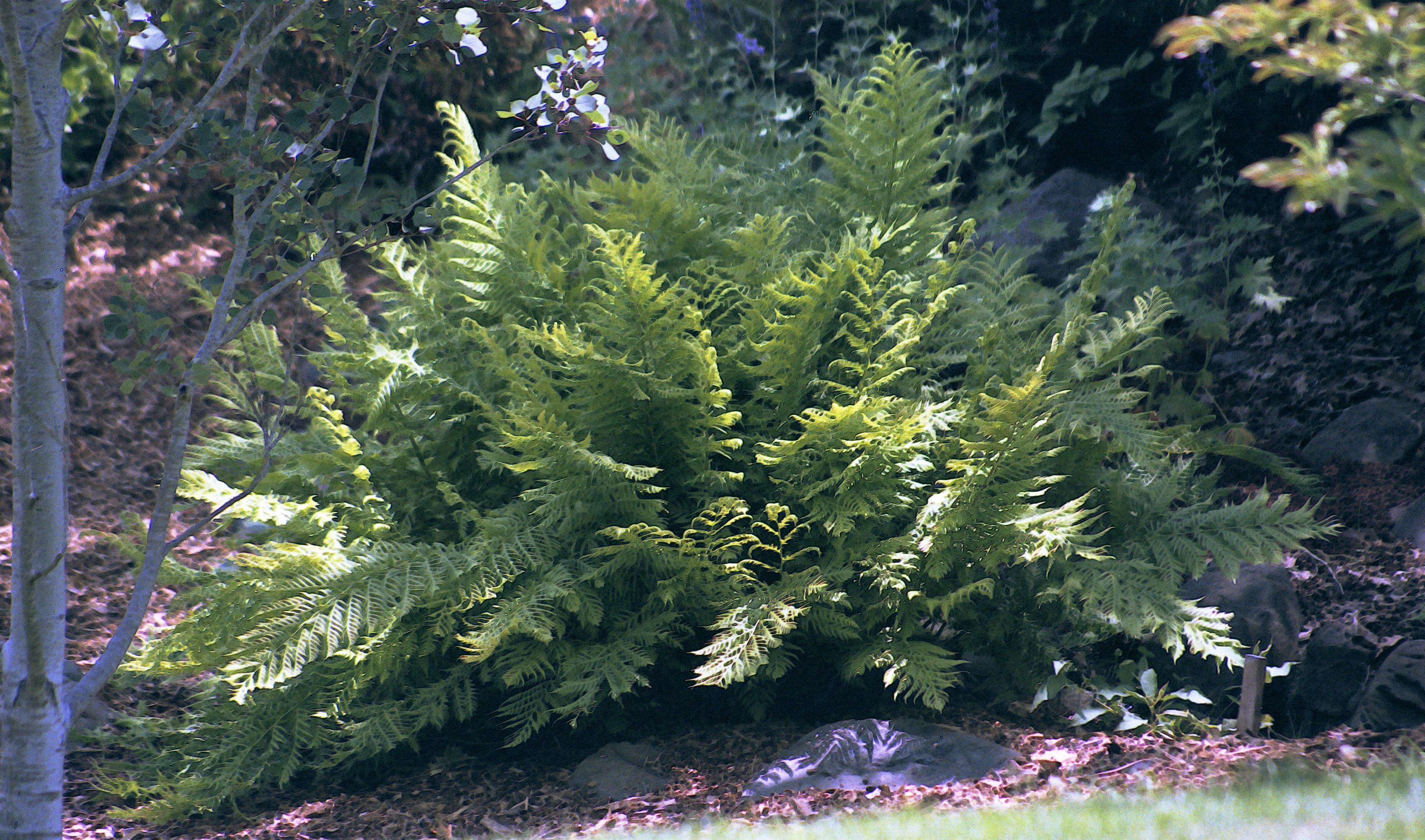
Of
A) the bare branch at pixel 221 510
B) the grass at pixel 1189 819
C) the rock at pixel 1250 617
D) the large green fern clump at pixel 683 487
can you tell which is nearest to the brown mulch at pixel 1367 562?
the rock at pixel 1250 617

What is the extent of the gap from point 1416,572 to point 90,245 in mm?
6306

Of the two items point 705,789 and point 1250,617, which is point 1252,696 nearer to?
point 1250,617

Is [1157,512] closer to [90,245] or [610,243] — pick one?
[610,243]

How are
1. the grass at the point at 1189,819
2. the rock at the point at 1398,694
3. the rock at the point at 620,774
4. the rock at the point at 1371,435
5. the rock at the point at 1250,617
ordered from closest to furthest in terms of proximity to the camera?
the grass at the point at 1189,819
the rock at the point at 1398,694
the rock at the point at 620,774
the rock at the point at 1250,617
the rock at the point at 1371,435

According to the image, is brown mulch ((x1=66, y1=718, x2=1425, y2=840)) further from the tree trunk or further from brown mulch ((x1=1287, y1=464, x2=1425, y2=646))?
the tree trunk

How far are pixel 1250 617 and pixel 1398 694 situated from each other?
0.47 meters

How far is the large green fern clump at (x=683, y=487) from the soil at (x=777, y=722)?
184 millimetres

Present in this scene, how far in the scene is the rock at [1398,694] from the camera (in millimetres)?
2584

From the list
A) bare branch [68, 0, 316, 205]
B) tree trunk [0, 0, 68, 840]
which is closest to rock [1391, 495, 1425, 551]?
bare branch [68, 0, 316, 205]

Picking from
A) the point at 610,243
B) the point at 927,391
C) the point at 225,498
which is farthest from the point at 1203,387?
the point at 225,498

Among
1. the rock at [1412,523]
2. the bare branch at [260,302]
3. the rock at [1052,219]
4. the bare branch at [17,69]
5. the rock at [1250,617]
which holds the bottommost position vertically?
the rock at [1250,617]

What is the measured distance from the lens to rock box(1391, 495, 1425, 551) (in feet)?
10.9

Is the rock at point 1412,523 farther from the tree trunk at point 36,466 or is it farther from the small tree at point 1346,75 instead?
the tree trunk at point 36,466

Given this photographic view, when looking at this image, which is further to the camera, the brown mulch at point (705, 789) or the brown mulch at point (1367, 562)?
the brown mulch at point (1367, 562)
